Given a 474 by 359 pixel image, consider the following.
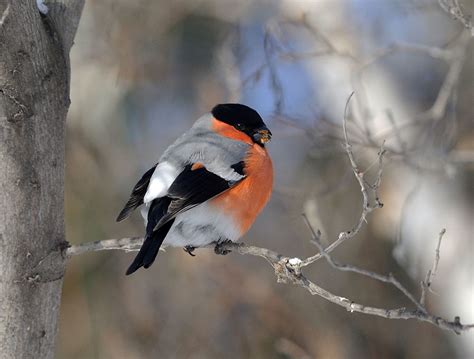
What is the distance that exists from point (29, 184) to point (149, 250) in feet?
1.98

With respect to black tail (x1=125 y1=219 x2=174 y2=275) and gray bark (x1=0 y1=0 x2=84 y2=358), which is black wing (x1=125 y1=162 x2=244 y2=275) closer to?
black tail (x1=125 y1=219 x2=174 y2=275)

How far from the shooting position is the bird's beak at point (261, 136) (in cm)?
323

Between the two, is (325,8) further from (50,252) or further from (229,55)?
(50,252)

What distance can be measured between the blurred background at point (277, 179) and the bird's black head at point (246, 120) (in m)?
0.51

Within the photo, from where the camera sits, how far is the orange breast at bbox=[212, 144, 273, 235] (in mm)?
2828

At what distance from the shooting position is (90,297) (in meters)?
5.77

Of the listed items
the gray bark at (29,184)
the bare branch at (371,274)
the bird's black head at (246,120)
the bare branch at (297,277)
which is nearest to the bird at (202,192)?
the bird's black head at (246,120)

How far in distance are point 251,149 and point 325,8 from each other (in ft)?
7.34

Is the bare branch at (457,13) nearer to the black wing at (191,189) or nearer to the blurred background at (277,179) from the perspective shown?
the black wing at (191,189)

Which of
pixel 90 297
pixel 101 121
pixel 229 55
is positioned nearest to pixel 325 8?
pixel 229 55

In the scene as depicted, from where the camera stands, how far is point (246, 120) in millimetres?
3291

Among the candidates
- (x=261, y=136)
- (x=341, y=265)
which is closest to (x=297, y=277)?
(x=341, y=265)

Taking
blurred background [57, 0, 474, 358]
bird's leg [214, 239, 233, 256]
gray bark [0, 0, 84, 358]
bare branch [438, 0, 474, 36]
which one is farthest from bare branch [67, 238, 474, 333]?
blurred background [57, 0, 474, 358]

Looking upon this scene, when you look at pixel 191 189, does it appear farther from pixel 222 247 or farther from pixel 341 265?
pixel 341 265
